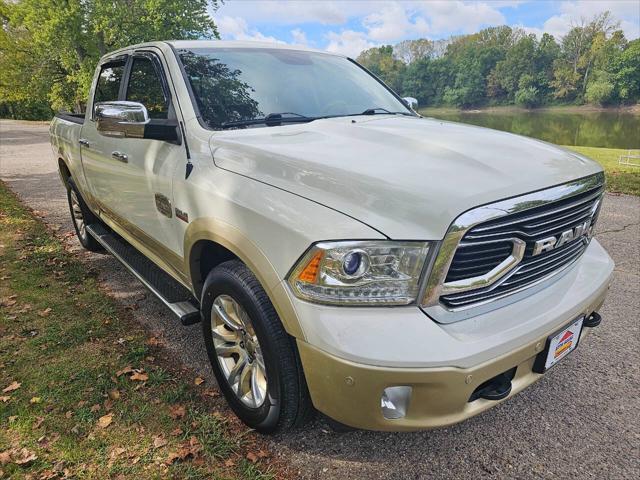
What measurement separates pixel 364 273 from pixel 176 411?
1519 millimetres

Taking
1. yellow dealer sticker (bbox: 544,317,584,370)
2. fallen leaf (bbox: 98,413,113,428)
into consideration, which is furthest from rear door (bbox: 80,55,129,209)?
yellow dealer sticker (bbox: 544,317,584,370)

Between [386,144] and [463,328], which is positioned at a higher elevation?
[386,144]

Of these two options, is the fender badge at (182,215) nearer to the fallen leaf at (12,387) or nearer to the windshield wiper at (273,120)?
the windshield wiper at (273,120)

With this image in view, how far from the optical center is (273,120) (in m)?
2.76

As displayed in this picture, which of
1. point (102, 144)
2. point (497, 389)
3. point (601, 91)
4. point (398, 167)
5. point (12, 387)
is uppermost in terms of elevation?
point (398, 167)

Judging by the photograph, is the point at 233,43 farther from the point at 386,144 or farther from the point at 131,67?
the point at 386,144

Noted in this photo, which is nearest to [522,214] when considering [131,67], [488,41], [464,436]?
[464,436]

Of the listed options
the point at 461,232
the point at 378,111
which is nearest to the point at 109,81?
the point at 378,111

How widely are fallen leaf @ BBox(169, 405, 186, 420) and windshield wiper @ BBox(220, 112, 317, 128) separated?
1.60 metres

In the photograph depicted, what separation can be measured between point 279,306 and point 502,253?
3.02 feet

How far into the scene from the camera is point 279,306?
1.86 metres

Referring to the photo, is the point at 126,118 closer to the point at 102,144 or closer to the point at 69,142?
the point at 102,144

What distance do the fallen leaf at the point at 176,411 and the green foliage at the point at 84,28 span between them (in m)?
25.0

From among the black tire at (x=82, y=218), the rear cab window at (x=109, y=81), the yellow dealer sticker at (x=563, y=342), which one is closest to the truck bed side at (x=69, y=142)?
the black tire at (x=82, y=218)
